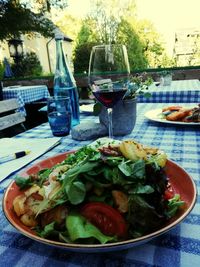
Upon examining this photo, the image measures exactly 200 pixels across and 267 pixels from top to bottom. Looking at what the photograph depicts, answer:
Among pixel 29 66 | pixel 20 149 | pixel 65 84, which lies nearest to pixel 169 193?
pixel 20 149

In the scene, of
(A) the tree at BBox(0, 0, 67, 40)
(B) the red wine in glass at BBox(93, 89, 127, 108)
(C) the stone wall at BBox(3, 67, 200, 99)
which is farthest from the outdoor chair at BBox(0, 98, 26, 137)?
(A) the tree at BBox(0, 0, 67, 40)

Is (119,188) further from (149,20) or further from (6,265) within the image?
(149,20)

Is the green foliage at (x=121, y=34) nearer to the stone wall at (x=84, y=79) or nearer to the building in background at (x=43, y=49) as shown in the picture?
the building in background at (x=43, y=49)

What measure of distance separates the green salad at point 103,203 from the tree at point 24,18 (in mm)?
10535

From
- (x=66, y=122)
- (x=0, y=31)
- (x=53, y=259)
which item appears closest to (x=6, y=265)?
(x=53, y=259)

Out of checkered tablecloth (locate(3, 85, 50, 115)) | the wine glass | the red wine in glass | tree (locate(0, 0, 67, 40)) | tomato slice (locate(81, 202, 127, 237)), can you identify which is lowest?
checkered tablecloth (locate(3, 85, 50, 115))

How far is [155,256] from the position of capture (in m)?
0.32

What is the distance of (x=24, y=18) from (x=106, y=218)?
10.8 meters

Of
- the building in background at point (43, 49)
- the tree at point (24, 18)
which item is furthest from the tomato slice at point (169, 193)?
the building in background at point (43, 49)

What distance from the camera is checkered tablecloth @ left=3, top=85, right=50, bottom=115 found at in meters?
3.49

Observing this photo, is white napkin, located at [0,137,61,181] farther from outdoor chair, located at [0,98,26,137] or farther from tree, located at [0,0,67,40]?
tree, located at [0,0,67,40]

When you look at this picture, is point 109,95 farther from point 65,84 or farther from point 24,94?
point 24,94

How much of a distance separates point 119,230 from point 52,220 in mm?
95

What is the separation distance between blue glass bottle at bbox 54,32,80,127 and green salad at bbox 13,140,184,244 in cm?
73
